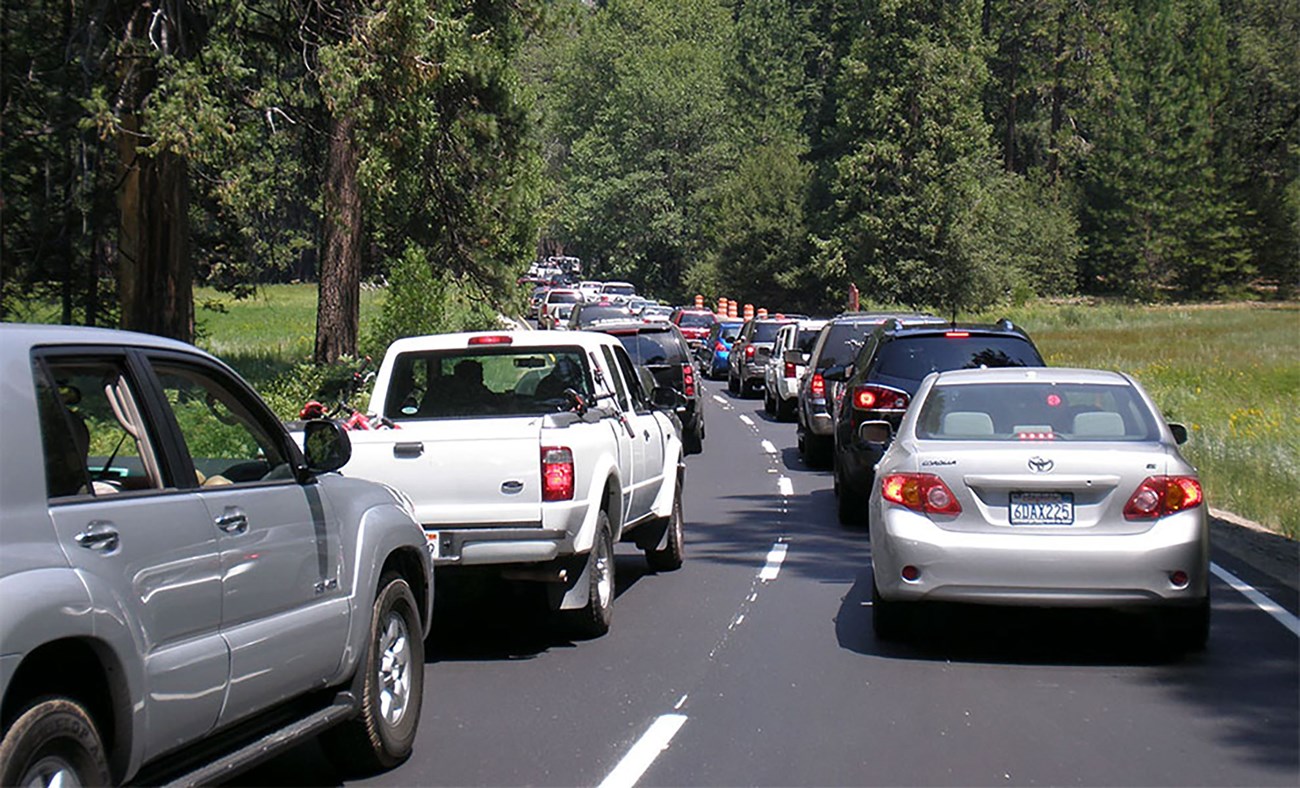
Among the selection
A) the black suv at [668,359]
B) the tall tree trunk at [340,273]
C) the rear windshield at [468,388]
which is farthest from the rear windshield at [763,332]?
the rear windshield at [468,388]

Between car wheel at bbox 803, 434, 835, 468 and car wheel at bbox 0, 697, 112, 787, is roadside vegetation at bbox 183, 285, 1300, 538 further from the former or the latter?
car wheel at bbox 0, 697, 112, 787

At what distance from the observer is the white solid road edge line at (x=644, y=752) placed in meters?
6.62

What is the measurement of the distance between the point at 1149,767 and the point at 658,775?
2.17 metres

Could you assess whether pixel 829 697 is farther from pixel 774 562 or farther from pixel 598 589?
pixel 774 562

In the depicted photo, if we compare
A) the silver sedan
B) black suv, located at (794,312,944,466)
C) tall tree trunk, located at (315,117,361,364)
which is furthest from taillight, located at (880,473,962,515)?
tall tree trunk, located at (315,117,361,364)

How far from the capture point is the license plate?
8727 millimetres

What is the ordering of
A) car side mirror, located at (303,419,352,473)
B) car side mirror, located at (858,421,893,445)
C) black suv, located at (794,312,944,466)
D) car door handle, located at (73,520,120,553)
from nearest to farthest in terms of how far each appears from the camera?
car door handle, located at (73,520,120,553), car side mirror, located at (303,419,352,473), car side mirror, located at (858,421,893,445), black suv, located at (794,312,944,466)

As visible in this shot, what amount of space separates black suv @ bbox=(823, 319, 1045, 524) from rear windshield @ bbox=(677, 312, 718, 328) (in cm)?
3168

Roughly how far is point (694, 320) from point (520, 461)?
38.6 metres

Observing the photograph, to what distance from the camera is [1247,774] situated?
22.1ft

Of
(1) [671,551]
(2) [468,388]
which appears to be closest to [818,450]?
(1) [671,551]

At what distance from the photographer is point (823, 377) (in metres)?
19.4

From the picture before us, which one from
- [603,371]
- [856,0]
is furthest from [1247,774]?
[856,0]

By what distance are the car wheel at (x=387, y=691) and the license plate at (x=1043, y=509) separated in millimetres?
3522
